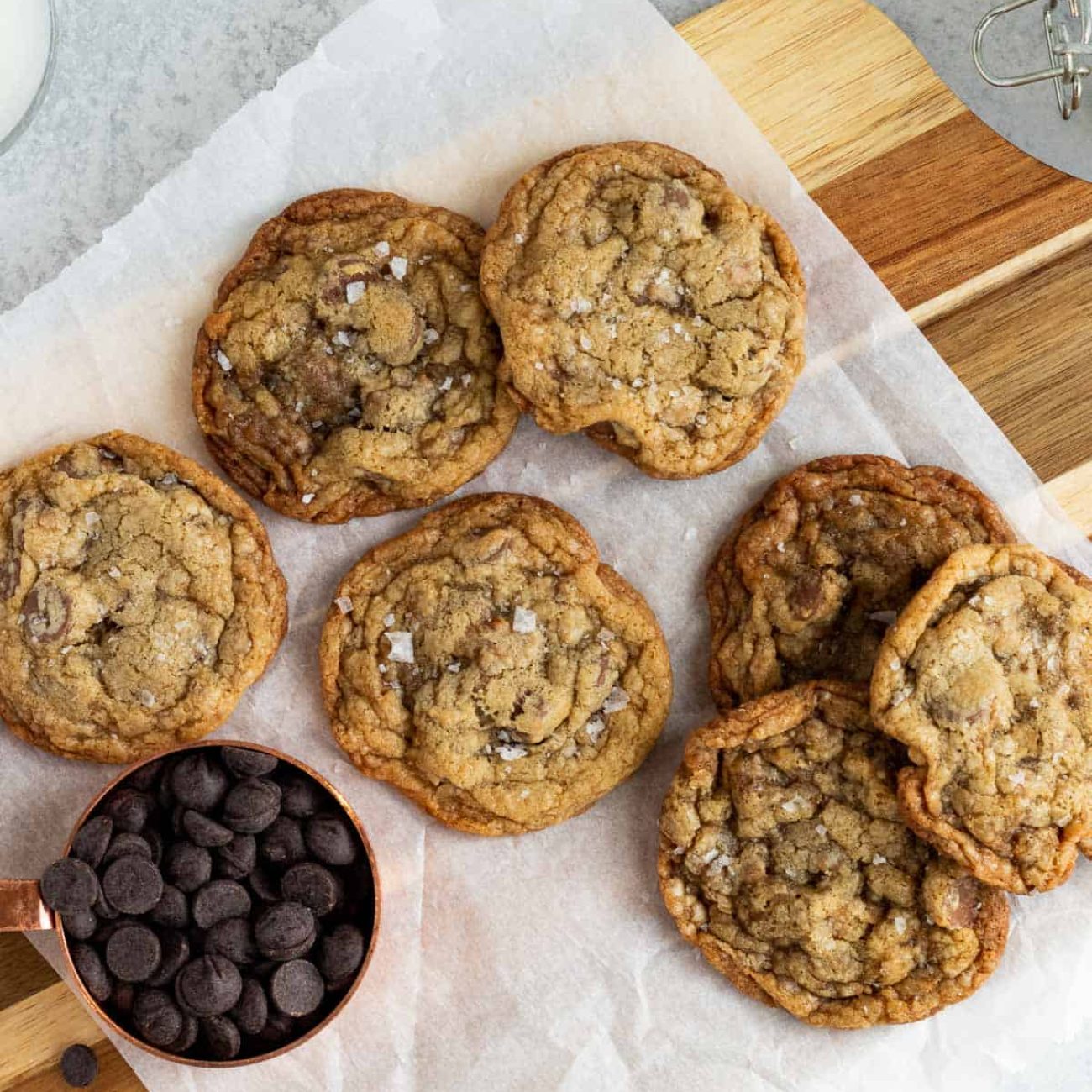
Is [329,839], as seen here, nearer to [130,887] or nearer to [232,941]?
[232,941]

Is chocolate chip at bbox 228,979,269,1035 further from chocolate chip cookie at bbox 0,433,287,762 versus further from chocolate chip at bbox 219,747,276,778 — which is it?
chocolate chip cookie at bbox 0,433,287,762

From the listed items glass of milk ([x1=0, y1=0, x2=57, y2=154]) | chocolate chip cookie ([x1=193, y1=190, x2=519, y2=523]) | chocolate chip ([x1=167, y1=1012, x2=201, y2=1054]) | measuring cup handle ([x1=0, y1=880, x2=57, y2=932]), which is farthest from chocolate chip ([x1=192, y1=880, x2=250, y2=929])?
glass of milk ([x1=0, y1=0, x2=57, y2=154])

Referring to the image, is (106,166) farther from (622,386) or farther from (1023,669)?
(1023,669)

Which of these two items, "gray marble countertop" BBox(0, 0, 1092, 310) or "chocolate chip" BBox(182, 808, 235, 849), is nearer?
"chocolate chip" BBox(182, 808, 235, 849)

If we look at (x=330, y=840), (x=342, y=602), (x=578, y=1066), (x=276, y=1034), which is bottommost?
(x=578, y=1066)

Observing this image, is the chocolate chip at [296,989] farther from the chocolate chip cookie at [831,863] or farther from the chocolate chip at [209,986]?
the chocolate chip cookie at [831,863]

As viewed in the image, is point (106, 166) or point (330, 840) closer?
point (330, 840)

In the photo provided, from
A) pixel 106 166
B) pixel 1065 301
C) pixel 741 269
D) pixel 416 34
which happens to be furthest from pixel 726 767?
pixel 106 166
